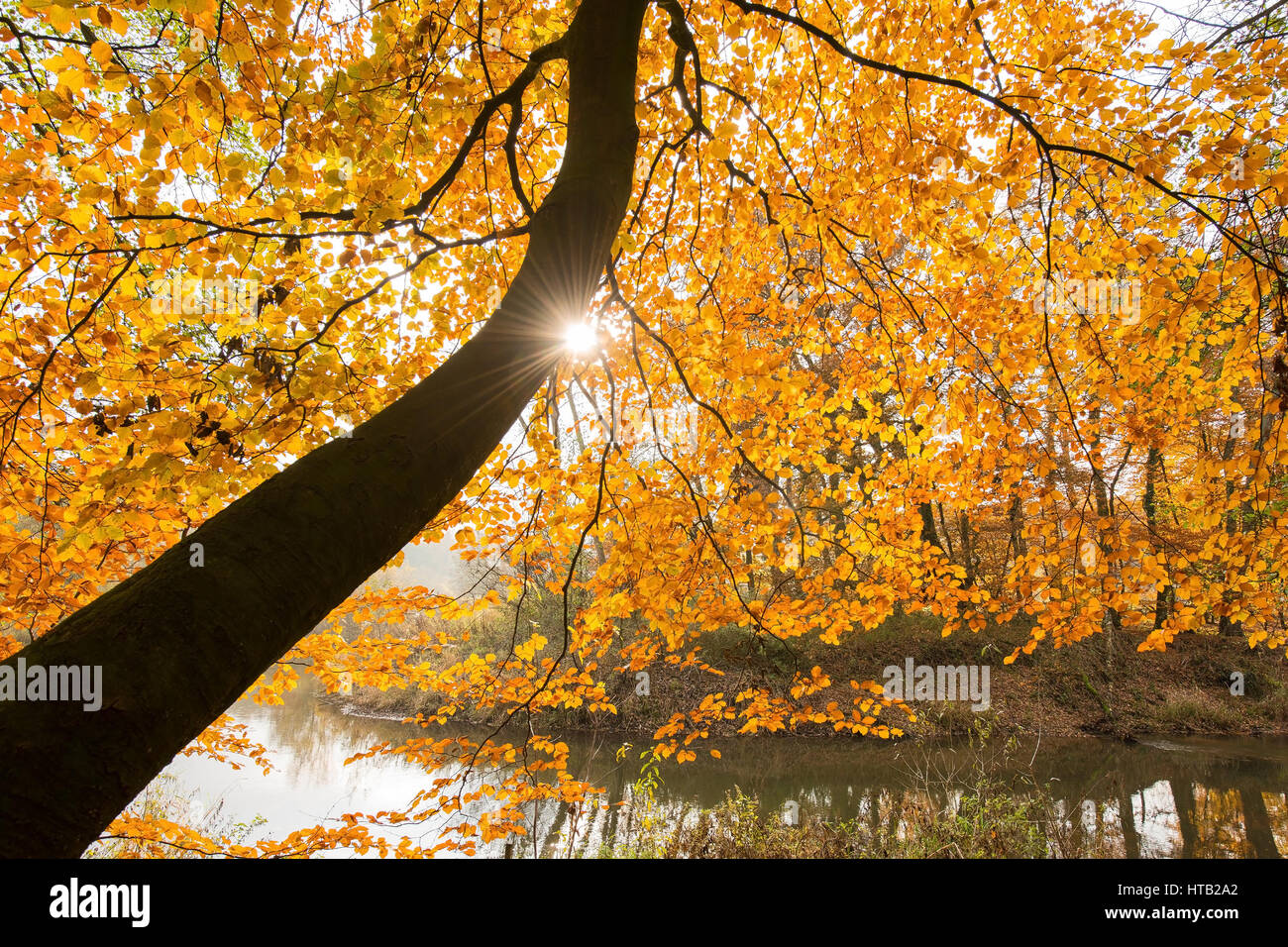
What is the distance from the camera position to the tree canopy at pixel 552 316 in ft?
4.75

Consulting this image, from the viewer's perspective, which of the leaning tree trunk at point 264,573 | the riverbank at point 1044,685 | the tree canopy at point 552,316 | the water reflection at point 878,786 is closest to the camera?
the leaning tree trunk at point 264,573

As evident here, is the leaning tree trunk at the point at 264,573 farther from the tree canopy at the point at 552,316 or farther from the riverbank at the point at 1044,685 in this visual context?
the riverbank at the point at 1044,685

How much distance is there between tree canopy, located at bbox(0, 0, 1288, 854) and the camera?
4.75 ft

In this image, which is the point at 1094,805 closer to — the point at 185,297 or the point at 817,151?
the point at 817,151

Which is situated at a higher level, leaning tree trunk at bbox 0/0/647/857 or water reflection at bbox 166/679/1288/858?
leaning tree trunk at bbox 0/0/647/857

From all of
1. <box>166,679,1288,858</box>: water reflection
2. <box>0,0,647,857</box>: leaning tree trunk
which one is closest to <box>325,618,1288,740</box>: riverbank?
<box>166,679,1288,858</box>: water reflection

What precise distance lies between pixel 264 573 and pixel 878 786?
37.1 feet

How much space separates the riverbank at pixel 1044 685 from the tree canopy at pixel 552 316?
834cm

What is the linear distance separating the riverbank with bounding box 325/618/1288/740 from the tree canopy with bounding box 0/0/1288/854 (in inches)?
328

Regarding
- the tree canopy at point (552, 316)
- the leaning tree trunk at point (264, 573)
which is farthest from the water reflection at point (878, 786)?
the leaning tree trunk at point (264, 573)

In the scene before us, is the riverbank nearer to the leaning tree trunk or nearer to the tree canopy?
the tree canopy

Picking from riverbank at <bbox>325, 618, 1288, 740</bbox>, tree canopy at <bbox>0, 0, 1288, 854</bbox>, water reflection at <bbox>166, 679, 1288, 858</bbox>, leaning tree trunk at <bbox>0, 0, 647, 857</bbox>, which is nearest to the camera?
leaning tree trunk at <bbox>0, 0, 647, 857</bbox>

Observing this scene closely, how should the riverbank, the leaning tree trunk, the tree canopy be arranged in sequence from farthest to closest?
the riverbank, the tree canopy, the leaning tree trunk
